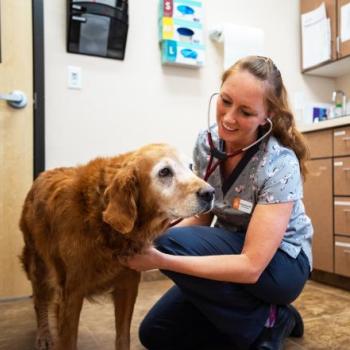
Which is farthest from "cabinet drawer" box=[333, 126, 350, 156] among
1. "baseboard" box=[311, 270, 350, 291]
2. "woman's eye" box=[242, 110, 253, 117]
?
"woman's eye" box=[242, 110, 253, 117]

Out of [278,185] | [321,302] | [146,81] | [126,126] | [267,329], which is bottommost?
[321,302]

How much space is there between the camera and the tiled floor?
1.54 m

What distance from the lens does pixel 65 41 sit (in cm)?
230

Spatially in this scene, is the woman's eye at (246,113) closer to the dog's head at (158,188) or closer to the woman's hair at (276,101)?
the woman's hair at (276,101)

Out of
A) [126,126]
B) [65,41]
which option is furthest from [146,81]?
[65,41]

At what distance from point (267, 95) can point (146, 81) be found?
1.40 meters

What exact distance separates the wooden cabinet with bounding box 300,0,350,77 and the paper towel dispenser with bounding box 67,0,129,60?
1.46 metres

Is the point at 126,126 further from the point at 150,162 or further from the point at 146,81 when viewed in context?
the point at 150,162

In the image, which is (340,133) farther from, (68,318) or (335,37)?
(68,318)

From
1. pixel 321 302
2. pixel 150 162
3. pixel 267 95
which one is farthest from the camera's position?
pixel 321 302

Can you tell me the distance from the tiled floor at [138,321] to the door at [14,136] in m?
0.19

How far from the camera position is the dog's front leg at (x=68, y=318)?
118 cm

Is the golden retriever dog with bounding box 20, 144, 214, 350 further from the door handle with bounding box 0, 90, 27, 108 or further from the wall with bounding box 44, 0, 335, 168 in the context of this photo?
the wall with bounding box 44, 0, 335, 168

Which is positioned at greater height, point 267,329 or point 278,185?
point 278,185
